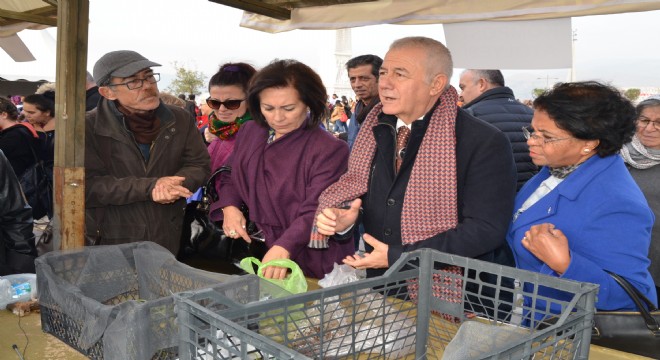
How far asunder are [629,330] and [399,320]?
806 mm

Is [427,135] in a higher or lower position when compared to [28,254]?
higher

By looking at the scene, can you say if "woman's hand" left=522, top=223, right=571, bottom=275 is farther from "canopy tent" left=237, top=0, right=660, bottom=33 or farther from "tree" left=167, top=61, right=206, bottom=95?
"tree" left=167, top=61, right=206, bottom=95

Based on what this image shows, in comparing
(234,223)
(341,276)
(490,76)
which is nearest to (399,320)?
(341,276)

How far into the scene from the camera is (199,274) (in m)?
1.69

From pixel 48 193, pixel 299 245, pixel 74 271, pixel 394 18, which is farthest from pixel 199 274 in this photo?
pixel 48 193

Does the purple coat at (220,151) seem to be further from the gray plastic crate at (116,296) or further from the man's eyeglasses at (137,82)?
the gray plastic crate at (116,296)

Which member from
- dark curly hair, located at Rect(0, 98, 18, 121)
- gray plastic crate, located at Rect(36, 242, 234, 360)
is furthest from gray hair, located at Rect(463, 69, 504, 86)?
dark curly hair, located at Rect(0, 98, 18, 121)

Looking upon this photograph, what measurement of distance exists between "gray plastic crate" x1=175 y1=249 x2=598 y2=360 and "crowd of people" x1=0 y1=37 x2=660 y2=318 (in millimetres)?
241

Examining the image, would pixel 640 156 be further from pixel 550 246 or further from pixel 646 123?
pixel 550 246

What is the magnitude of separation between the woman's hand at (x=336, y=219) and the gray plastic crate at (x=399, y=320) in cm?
42

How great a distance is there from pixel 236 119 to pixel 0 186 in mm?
1349

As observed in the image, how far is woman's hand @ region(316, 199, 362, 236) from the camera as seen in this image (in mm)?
1976

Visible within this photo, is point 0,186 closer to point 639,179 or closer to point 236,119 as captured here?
point 236,119

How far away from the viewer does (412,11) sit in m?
3.20
